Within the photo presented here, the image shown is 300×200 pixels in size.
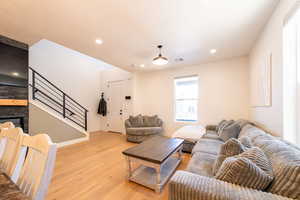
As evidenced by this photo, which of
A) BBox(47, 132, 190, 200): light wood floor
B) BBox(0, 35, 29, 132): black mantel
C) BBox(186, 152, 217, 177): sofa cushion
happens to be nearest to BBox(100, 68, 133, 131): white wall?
BBox(47, 132, 190, 200): light wood floor

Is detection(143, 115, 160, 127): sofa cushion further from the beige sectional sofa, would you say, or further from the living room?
the beige sectional sofa

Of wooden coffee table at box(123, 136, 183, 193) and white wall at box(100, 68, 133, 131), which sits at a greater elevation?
white wall at box(100, 68, 133, 131)

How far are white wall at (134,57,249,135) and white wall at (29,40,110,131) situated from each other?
2.22m

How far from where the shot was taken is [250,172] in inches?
34.9

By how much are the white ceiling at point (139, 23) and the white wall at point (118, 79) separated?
229 cm

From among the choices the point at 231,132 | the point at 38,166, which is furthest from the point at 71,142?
the point at 231,132

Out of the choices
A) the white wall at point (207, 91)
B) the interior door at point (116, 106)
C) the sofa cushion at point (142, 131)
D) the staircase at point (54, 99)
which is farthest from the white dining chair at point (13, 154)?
the interior door at point (116, 106)

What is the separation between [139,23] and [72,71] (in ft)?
14.1

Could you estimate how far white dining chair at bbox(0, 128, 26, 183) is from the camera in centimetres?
89

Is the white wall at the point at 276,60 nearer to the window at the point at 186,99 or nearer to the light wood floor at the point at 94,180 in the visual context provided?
the light wood floor at the point at 94,180

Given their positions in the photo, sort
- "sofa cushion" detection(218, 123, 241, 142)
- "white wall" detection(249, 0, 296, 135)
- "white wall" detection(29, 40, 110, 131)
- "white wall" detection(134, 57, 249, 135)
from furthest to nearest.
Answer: "white wall" detection(29, 40, 110, 131) < "white wall" detection(134, 57, 249, 135) < "sofa cushion" detection(218, 123, 241, 142) < "white wall" detection(249, 0, 296, 135)

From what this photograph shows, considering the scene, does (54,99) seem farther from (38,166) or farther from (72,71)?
(38,166)

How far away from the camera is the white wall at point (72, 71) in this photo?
4305 mm

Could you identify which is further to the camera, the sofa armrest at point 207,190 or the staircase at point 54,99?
the staircase at point 54,99
